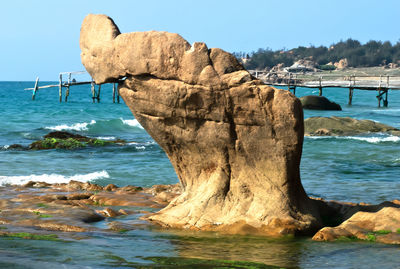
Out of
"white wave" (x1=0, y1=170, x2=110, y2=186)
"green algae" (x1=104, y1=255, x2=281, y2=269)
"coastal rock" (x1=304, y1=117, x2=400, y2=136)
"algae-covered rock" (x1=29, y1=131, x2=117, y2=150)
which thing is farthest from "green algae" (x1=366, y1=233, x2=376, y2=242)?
"coastal rock" (x1=304, y1=117, x2=400, y2=136)

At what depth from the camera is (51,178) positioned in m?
13.5

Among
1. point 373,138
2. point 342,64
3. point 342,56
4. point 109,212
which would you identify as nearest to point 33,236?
point 109,212

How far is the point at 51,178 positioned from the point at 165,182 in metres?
2.68

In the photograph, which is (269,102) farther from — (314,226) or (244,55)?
(244,55)

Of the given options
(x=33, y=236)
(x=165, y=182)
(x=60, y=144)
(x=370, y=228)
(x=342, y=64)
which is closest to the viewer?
(x=33, y=236)

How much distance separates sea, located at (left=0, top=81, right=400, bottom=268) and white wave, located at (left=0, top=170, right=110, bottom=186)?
0.07 ft

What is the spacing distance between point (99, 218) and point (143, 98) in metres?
1.82

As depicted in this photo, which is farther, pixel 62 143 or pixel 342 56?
pixel 342 56

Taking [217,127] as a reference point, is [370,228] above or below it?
below

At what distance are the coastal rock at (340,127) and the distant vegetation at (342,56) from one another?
9185 cm

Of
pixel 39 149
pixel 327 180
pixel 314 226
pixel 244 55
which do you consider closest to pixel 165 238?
pixel 314 226

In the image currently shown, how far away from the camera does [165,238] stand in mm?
6965

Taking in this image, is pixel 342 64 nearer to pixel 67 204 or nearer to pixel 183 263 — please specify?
pixel 67 204

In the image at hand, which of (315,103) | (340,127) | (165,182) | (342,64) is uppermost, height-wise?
(342,64)
